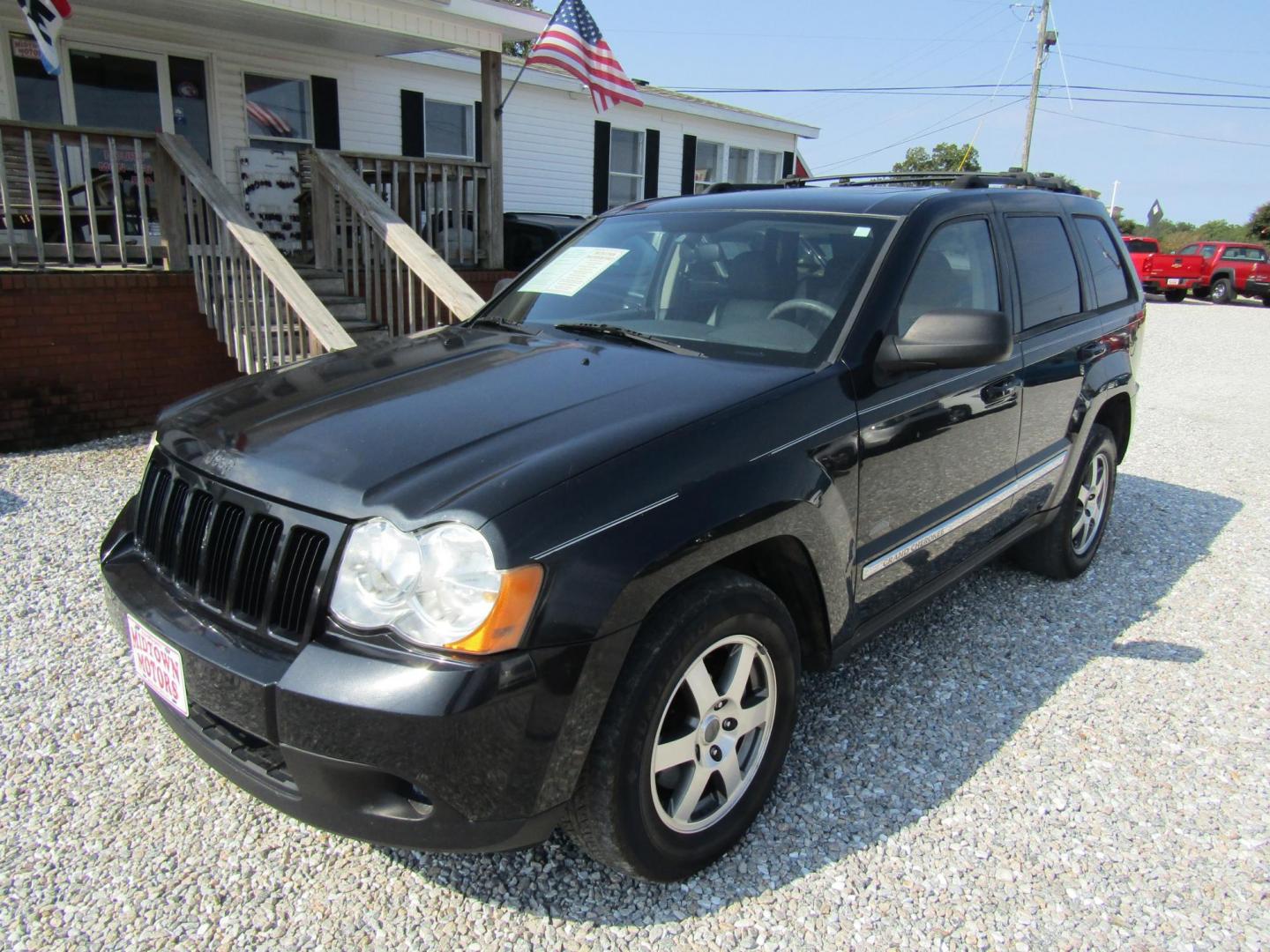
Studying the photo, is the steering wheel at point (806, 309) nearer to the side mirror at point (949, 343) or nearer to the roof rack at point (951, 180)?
the side mirror at point (949, 343)

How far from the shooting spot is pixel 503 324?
140 inches

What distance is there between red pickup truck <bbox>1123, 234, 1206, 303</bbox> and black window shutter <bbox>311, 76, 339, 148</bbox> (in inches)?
917

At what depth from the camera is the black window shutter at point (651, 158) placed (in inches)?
626

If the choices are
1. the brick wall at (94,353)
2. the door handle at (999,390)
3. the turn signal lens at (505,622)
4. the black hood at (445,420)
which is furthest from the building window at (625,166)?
the turn signal lens at (505,622)

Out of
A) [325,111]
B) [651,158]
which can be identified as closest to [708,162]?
[651,158]

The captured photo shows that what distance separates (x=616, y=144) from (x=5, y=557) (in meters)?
12.9

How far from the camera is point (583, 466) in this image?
7.00 ft

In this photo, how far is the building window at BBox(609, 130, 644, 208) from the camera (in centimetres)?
1559

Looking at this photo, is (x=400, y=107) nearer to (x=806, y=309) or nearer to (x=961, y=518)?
(x=806, y=309)

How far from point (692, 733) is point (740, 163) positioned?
1784 cm

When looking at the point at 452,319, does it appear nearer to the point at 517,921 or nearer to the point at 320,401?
the point at 320,401

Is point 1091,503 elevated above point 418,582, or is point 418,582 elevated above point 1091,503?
point 418,582

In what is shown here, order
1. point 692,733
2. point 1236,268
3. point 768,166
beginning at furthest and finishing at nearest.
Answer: point 1236,268
point 768,166
point 692,733

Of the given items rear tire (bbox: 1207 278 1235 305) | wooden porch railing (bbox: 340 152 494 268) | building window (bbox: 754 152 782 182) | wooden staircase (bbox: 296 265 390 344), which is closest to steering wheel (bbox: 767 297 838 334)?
wooden staircase (bbox: 296 265 390 344)
